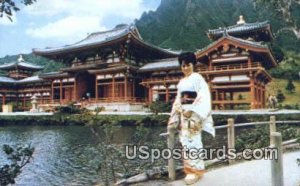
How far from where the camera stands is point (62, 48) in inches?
1446

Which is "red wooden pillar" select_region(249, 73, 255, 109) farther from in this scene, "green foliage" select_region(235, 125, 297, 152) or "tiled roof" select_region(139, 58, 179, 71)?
"green foliage" select_region(235, 125, 297, 152)

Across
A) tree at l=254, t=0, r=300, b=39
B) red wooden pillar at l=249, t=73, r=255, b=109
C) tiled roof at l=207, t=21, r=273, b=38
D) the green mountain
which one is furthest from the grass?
tree at l=254, t=0, r=300, b=39

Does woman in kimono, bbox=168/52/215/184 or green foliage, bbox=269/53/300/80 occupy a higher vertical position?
green foliage, bbox=269/53/300/80

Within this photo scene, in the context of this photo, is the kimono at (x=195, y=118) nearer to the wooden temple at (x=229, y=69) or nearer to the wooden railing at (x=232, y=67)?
the wooden temple at (x=229, y=69)

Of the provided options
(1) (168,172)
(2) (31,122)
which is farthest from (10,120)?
(1) (168,172)

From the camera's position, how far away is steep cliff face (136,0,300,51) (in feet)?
252

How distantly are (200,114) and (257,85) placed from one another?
22845 mm

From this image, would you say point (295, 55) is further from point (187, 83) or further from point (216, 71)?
point (187, 83)

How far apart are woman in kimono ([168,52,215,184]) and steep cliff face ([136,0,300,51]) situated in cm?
6829

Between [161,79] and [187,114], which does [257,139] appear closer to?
[187,114]

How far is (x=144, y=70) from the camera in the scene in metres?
31.5

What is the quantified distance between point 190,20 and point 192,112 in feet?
274

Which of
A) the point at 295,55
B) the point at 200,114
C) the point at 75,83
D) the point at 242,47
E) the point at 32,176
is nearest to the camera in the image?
the point at 200,114

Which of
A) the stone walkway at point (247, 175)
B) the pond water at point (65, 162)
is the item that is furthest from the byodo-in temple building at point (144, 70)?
the stone walkway at point (247, 175)
